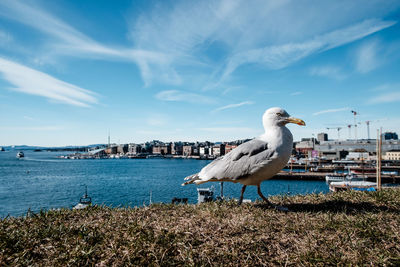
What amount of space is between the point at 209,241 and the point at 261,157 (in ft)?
6.50

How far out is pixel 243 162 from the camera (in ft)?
14.3

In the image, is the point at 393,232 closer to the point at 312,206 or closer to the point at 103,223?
the point at 312,206

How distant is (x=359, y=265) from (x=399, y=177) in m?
64.3

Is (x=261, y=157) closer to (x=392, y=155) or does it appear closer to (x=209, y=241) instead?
(x=209, y=241)

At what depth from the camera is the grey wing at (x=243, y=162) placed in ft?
14.0

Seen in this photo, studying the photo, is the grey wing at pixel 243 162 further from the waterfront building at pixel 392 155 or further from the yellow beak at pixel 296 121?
the waterfront building at pixel 392 155

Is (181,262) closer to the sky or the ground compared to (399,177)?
closer to the sky

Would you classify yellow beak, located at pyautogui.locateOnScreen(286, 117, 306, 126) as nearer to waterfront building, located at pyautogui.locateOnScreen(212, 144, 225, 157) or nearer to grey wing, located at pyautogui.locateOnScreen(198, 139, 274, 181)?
grey wing, located at pyautogui.locateOnScreen(198, 139, 274, 181)

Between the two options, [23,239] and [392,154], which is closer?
[23,239]

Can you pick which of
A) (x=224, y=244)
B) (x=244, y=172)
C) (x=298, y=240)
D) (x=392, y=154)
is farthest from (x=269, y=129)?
(x=392, y=154)

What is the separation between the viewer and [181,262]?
7.43 feet

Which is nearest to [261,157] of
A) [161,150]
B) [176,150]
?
[176,150]

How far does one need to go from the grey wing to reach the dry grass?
0.74 metres

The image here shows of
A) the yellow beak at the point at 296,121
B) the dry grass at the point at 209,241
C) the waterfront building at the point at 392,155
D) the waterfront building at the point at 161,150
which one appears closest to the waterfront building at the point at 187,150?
the waterfront building at the point at 161,150
